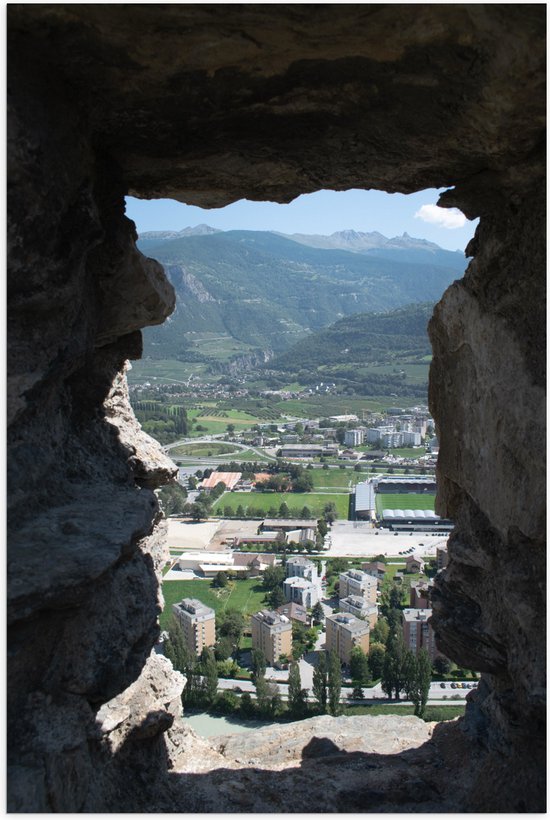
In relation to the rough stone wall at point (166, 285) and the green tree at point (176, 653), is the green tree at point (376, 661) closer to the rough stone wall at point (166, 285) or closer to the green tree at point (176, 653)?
the green tree at point (176, 653)

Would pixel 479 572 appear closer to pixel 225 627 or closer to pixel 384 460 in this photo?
pixel 225 627

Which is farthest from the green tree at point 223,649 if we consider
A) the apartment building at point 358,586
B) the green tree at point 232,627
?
the apartment building at point 358,586

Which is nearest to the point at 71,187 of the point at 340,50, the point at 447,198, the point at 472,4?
the point at 340,50

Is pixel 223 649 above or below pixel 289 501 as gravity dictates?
below

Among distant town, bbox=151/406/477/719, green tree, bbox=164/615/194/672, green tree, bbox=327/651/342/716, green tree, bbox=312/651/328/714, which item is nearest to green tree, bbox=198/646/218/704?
distant town, bbox=151/406/477/719

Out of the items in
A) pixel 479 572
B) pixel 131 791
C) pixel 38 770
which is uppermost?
pixel 479 572

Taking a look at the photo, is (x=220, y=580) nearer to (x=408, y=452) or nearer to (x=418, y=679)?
(x=418, y=679)

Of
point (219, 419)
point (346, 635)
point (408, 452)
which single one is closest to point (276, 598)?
point (346, 635)

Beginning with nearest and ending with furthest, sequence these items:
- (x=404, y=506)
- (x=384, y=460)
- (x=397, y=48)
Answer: (x=397, y=48) → (x=404, y=506) → (x=384, y=460)
